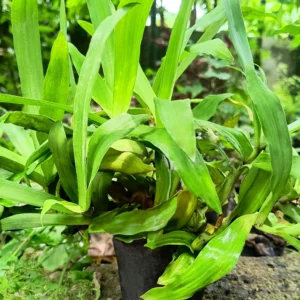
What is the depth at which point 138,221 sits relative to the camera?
0.47m

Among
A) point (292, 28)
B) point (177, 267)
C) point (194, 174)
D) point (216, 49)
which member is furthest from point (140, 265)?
point (292, 28)

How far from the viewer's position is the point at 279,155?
38 cm

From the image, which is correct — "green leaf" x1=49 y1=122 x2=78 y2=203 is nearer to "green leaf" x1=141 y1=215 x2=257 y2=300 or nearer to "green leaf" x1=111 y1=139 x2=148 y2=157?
"green leaf" x1=111 y1=139 x2=148 y2=157

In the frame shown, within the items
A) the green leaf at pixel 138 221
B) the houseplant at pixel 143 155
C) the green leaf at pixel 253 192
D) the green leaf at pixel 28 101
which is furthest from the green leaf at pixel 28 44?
the green leaf at pixel 253 192

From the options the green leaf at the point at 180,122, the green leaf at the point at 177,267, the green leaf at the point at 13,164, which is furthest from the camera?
the green leaf at the point at 13,164

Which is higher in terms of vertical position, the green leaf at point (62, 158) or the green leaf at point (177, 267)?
the green leaf at point (62, 158)

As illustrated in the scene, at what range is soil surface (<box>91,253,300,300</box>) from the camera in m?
0.65

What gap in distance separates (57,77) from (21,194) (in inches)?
6.1

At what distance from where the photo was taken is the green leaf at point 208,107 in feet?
1.77

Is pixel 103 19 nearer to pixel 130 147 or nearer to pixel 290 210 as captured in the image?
pixel 130 147

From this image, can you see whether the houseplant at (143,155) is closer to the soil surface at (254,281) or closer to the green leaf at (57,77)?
the green leaf at (57,77)

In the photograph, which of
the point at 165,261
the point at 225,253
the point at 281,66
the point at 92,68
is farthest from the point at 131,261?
the point at 281,66

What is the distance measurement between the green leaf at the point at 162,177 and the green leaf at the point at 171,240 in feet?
0.15

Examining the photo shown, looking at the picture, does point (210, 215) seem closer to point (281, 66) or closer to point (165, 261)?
point (165, 261)
